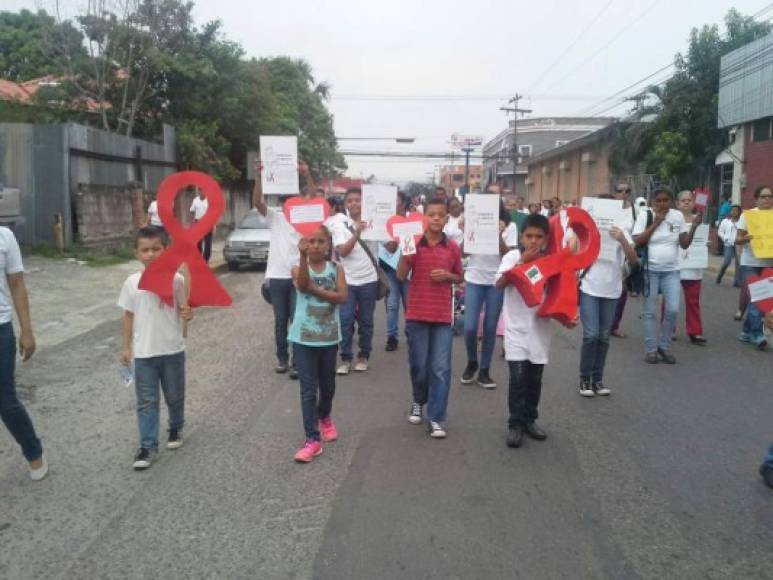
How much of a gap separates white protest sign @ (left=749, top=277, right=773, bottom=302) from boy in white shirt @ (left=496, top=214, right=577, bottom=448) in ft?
3.75

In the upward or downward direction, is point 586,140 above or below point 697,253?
above

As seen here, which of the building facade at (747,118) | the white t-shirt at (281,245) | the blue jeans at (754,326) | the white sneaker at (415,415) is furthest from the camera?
the building facade at (747,118)

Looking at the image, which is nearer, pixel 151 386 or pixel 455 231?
pixel 151 386

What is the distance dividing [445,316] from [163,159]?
17772 millimetres

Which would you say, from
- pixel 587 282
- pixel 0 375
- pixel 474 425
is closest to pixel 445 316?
pixel 474 425

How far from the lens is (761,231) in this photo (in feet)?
24.8

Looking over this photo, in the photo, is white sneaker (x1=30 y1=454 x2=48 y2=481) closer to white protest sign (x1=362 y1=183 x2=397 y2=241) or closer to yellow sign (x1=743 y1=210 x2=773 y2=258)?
white protest sign (x1=362 y1=183 x2=397 y2=241)

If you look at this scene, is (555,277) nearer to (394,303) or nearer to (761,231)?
(394,303)

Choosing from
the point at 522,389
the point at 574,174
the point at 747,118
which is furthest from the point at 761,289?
the point at 574,174

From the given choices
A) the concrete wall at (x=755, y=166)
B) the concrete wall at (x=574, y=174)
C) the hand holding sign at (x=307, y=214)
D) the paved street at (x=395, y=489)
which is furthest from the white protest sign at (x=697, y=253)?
the concrete wall at (x=574, y=174)

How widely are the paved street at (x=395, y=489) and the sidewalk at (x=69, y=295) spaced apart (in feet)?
8.91

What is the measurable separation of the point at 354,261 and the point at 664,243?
3242 mm

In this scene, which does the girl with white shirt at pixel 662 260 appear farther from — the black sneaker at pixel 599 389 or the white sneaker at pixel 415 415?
the white sneaker at pixel 415 415

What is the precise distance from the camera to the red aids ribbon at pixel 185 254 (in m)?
4.48
